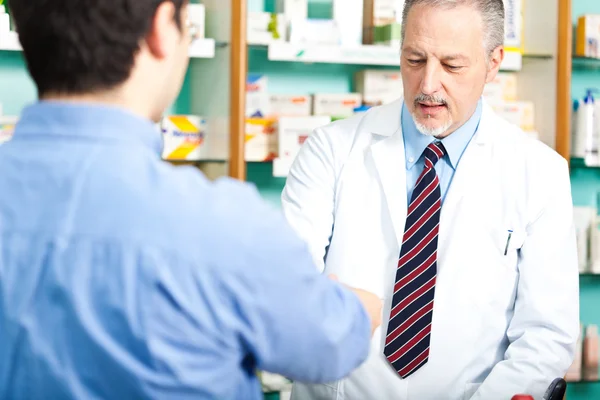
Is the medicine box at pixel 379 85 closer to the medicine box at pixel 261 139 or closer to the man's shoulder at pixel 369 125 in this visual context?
the medicine box at pixel 261 139

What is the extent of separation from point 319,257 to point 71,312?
3.94 ft

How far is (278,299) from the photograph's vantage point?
85 cm

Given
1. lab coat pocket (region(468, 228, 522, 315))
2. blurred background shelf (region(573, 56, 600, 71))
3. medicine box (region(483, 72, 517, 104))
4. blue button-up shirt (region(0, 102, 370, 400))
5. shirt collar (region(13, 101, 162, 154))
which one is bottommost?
lab coat pocket (region(468, 228, 522, 315))

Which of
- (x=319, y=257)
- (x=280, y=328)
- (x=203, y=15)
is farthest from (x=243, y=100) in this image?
(x=280, y=328)

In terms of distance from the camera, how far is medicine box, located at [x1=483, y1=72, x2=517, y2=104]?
11.4ft

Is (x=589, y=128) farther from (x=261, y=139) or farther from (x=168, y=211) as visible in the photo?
(x=168, y=211)

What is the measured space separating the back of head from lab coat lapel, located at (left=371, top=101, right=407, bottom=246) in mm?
1113

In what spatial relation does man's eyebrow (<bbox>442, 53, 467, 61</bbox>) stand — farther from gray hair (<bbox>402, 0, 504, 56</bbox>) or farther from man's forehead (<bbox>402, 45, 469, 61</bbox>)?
gray hair (<bbox>402, 0, 504, 56</bbox>)

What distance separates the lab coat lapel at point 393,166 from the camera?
1.95 meters

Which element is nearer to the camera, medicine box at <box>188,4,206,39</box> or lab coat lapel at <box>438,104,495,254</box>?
lab coat lapel at <box>438,104,495,254</box>

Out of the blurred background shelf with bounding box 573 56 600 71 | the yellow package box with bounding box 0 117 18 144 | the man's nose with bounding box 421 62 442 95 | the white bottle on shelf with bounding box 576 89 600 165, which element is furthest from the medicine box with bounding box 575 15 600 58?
the yellow package box with bounding box 0 117 18 144

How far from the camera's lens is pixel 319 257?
197 centimetres

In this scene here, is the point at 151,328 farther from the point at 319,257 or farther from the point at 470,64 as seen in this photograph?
the point at 470,64

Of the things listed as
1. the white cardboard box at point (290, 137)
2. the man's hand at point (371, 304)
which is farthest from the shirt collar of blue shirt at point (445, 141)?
the white cardboard box at point (290, 137)
